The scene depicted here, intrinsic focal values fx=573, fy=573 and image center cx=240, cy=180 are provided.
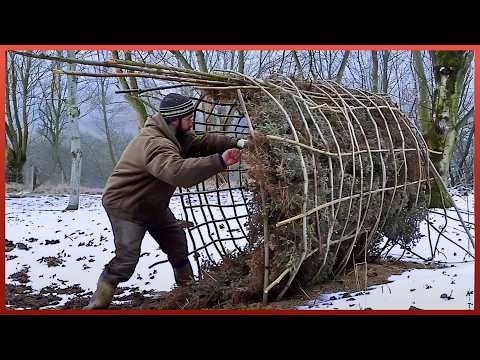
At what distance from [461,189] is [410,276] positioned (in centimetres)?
62

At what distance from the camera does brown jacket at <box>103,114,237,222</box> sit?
3.07m

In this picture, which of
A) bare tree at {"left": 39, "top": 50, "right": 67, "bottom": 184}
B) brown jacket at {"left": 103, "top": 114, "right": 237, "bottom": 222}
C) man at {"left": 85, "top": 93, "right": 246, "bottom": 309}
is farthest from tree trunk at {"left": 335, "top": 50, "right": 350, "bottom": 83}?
bare tree at {"left": 39, "top": 50, "right": 67, "bottom": 184}

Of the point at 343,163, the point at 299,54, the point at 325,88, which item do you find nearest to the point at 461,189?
the point at 343,163

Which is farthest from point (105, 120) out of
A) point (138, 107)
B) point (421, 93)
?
point (421, 93)

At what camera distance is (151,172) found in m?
3.18

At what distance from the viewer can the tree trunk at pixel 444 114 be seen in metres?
3.48

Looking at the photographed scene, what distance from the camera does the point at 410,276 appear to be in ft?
11.8

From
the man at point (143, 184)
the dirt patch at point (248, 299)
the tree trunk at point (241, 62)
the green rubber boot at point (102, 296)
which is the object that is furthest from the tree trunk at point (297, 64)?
the green rubber boot at point (102, 296)

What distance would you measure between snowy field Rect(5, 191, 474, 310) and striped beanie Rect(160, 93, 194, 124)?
642mm

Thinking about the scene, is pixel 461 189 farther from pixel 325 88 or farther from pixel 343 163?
pixel 325 88

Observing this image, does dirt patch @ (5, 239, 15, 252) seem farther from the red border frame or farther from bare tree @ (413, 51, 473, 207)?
bare tree @ (413, 51, 473, 207)

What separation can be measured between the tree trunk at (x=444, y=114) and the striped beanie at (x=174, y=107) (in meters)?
1.50
